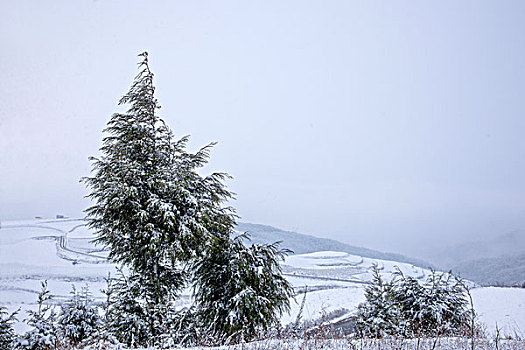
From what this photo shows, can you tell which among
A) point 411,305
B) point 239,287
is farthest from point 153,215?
point 411,305

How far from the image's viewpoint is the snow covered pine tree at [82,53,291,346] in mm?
9352

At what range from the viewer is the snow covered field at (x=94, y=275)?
23.8 m

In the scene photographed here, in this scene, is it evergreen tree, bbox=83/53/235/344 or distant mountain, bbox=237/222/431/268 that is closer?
evergreen tree, bbox=83/53/235/344

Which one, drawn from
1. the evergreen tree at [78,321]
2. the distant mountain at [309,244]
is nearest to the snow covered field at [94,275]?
the evergreen tree at [78,321]

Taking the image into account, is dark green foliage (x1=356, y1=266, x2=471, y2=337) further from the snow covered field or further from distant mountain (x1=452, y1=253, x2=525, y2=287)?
distant mountain (x1=452, y1=253, x2=525, y2=287)

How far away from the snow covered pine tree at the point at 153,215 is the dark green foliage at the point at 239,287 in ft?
0.14

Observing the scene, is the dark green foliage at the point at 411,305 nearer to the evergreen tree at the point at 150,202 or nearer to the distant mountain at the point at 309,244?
the evergreen tree at the point at 150,202

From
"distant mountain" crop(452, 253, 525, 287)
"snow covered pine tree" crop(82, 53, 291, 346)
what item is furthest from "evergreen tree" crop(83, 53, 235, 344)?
"distant mountain" crop(452, 253, 525, 287)

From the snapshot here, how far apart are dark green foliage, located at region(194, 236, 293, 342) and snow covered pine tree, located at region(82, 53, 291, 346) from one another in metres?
0.04

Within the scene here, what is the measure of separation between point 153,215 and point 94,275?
100ft

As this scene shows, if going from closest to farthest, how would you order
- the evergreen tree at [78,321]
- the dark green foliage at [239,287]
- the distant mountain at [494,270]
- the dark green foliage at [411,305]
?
the evergreen tree at [78,321] < the dark green foliage at [239,287] < the dark green foliage at [411,305] < the distant mountain at [494,270]

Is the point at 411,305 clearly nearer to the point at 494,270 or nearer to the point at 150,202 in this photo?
the point at 150,202

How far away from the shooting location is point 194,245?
32.2ft

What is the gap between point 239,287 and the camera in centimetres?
943
